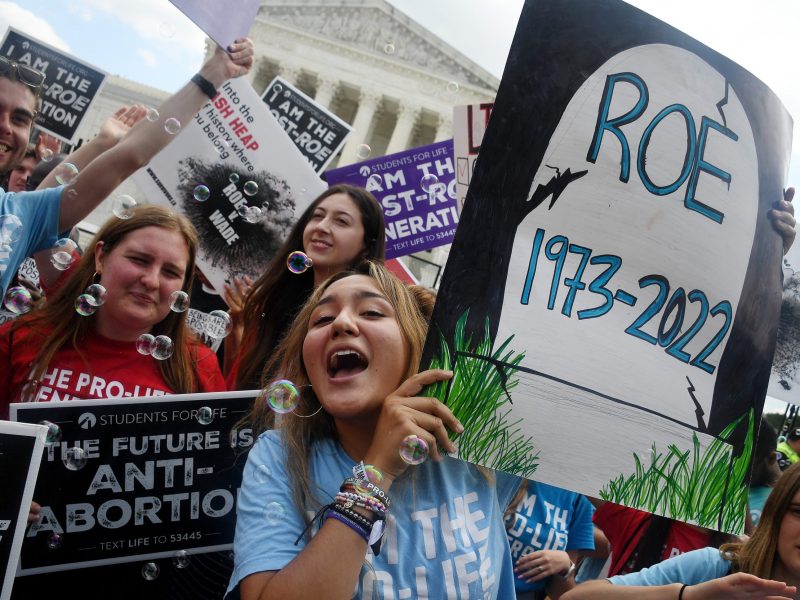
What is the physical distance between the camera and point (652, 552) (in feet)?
9.16

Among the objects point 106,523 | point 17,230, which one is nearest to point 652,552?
point 106,523

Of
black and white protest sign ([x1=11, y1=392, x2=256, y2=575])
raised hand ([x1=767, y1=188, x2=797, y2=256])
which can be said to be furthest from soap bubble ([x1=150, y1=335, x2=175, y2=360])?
raised hand ([x1=767, y1=188, x2=797, y2=256])

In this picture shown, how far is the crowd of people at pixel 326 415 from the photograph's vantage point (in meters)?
1.21

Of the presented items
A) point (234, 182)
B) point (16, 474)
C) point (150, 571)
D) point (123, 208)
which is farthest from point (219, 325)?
point (16, 474)

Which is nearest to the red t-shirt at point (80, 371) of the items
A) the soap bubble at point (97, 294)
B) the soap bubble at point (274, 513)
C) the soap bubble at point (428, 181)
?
the soap bubble at point (97, 294)

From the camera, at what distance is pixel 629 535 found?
2.90 metres

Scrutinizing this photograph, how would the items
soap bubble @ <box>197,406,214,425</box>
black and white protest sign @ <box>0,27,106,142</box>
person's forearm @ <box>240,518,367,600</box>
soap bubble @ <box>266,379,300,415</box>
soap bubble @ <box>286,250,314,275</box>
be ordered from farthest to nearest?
black and white protest sign @ <box>0,27,106,142</box> < soap bubble @ <box>286,250,314,275</box> < soap bubble @ <box>197,406,214,425</box> < soap bubble @ <box>266,379,300,415</box> < person's forearm @ <box>240,518,367,600</box>

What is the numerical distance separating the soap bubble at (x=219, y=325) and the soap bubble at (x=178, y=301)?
1.65ft

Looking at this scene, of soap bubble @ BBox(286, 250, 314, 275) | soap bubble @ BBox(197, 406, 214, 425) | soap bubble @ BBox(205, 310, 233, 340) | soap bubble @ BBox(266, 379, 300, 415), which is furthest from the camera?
soap bubble @ BBox(205, 310, 233, 340)

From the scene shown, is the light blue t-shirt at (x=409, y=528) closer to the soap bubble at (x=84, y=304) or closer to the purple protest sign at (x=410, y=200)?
the soap bubble at (x=84, y=304)

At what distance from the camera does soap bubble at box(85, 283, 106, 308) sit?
6.72 feet

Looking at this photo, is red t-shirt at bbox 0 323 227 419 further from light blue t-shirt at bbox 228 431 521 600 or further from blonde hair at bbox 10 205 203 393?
light blue t-shirt at bbox 228 431 521 600

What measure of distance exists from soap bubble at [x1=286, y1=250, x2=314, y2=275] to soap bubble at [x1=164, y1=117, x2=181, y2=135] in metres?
0.61

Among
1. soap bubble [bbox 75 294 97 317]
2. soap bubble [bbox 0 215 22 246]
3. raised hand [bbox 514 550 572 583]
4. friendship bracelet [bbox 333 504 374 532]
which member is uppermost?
soap bubble [bbox 0 215 22 246]
